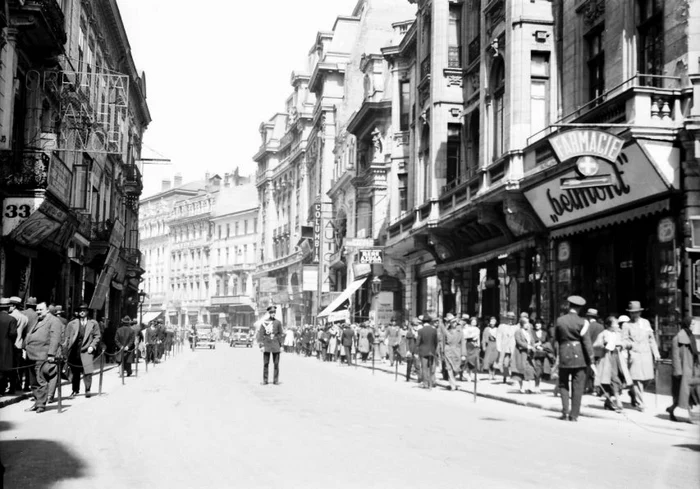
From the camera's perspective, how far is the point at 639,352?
1580cm

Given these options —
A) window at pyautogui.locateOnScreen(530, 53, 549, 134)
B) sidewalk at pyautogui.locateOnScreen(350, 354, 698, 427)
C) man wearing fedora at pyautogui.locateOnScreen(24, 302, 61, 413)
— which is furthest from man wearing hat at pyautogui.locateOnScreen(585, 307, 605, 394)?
man wearing fedora at pyautogui.locateOnScreen(24, 302, 61, 413)

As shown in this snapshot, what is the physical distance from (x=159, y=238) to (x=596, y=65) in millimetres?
104944

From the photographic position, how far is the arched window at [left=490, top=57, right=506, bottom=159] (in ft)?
88.7

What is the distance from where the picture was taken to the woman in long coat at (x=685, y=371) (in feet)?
45.0

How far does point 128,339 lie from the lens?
25.4 meters

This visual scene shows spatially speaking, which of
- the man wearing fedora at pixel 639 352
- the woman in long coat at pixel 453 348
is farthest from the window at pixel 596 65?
the man wearing fedora at pixel 639 352

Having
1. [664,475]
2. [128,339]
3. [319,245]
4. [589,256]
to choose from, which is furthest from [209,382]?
[319,245]

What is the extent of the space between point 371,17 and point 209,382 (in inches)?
1913

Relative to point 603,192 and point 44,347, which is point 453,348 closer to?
point 603,192

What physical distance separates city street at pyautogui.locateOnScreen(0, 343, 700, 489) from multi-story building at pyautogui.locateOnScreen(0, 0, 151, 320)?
6.91m

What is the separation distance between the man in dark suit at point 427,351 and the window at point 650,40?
8.13 metres

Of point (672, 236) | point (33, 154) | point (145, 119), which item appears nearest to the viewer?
point (672, 236)

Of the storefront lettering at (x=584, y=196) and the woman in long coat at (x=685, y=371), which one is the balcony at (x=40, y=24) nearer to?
the storefront lettering at (x=584, y=196)

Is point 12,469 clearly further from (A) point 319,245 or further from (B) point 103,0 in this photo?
(A) point 319,245
